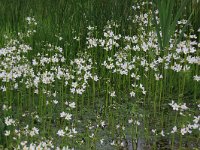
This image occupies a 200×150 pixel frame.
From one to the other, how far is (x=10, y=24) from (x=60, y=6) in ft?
3.10

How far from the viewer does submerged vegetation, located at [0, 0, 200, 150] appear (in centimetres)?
529

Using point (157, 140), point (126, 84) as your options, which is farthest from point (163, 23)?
point (157, 140)

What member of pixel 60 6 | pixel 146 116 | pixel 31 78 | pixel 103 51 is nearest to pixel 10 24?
pixel 60 6

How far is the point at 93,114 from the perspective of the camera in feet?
19.9

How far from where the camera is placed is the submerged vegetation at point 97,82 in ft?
17.3

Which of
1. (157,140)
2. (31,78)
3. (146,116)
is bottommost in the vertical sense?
(157,140)

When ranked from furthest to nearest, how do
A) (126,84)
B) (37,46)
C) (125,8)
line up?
(125,8), (37,46), (126,84)

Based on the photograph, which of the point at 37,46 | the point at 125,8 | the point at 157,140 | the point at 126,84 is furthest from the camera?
the point at 125,8

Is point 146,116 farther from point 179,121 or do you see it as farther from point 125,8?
point 125,8

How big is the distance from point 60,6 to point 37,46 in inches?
50.3

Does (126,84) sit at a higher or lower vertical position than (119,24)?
lower

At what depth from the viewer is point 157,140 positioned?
17.8 ft

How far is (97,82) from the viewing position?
704 centimetres

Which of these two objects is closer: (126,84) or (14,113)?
(14,113)
